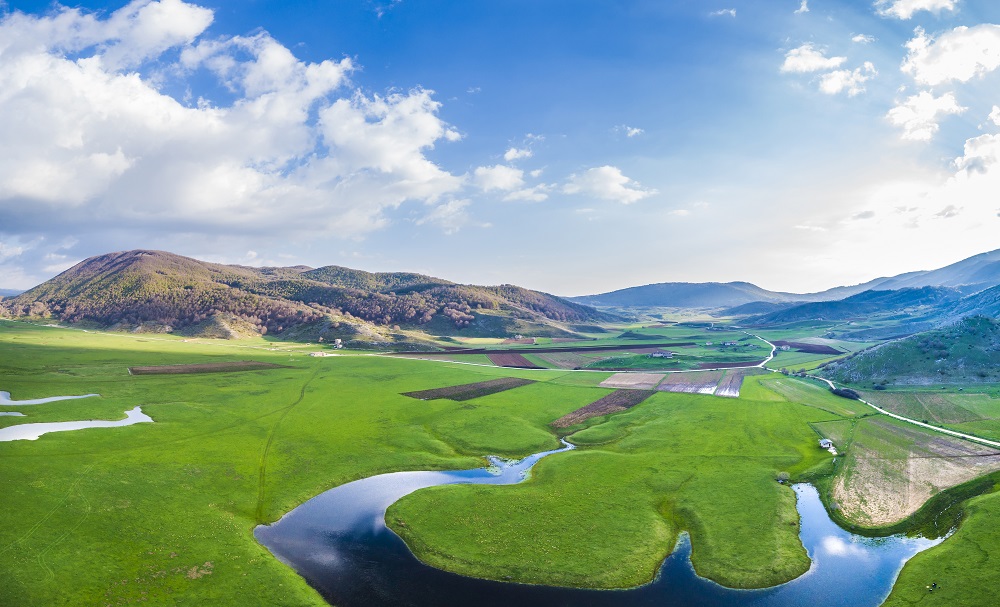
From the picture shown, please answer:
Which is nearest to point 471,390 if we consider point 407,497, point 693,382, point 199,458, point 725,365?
point 693,382

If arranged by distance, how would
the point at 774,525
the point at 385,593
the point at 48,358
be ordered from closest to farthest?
the point at 385,593, the point at 774,525, the point at 48,358

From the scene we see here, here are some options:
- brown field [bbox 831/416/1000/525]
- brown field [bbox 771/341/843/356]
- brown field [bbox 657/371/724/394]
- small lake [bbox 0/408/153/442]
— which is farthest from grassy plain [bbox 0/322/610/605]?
brown field [bbox 771/341/843/356]

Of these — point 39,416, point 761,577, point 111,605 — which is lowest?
point 761,577

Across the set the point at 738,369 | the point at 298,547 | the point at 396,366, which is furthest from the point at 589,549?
the point at 738,369

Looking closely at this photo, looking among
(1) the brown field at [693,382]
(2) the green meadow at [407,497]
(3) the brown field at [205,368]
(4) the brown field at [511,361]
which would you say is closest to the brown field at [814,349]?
Answer: (1) the brown field at [693,382]

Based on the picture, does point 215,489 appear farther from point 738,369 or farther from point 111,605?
point 738,369

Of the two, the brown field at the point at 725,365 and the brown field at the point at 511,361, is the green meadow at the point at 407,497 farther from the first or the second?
the brown field at the point at 511,361

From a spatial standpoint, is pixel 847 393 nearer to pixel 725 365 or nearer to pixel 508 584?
pixel 725 365

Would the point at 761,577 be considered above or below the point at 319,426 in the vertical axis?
below

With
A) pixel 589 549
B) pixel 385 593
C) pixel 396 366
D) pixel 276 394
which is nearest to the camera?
pixel 385 593
